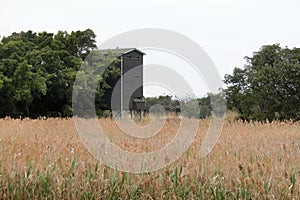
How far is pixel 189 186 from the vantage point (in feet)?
11.9

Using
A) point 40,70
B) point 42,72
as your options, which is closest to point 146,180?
point 42,72

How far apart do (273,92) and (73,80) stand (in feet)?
28.7

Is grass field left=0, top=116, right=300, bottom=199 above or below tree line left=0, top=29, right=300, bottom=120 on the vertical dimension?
below

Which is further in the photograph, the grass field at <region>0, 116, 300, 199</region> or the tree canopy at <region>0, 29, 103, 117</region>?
the tree canopy at <region>0, 29, 103, 117</region>

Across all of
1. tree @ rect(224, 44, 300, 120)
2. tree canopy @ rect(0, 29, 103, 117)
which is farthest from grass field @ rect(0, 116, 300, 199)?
tree canopy @ rect(0, 29, 103, 117)

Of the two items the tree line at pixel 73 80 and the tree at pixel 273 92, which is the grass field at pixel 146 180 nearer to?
the tree line at pixel 73 80

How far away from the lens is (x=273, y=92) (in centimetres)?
1568

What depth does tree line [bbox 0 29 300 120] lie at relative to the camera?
51.3ft

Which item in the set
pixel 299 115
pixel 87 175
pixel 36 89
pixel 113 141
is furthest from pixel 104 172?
pixel 36 89

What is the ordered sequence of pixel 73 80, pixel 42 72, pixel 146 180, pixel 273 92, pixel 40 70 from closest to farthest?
pixel 146 180 → pixel 273 92 → pixel 42 72 → pixel 40 70 → pixel 73 80

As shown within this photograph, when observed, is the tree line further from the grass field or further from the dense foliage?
the grass field

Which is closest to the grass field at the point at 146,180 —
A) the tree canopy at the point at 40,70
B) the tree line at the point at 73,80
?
the tree line at the point at 73,80

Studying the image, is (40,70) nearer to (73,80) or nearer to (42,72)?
(42,72)

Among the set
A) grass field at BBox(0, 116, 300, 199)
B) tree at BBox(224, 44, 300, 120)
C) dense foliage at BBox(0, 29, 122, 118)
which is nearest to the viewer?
grass field at BBox(0, 116, 300, 199)
